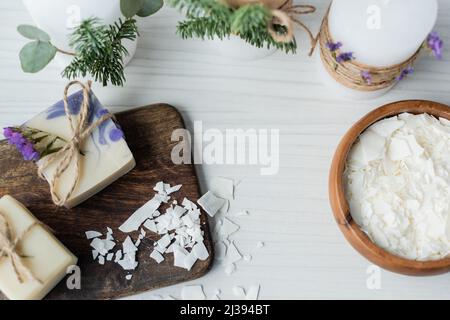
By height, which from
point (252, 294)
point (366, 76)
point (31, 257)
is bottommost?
point (252, 294)

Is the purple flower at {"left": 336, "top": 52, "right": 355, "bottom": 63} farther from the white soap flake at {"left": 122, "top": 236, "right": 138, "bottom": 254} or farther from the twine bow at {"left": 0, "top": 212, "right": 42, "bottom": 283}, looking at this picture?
the twine bow at {"left": 0, "top": 212, "right": 42, "bottom": 283}

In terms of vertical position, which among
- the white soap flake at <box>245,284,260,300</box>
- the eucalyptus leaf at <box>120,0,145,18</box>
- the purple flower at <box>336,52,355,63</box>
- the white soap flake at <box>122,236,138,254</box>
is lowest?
the white soap flake at <box>245,284,260,300</box>

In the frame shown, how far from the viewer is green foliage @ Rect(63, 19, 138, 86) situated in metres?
0.73

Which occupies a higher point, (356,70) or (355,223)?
(356,70)

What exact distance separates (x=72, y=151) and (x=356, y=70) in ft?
1.26

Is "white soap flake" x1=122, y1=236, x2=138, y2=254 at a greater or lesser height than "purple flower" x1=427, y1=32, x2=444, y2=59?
lesser

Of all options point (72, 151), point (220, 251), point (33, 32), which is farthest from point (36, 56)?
point (220, 251)

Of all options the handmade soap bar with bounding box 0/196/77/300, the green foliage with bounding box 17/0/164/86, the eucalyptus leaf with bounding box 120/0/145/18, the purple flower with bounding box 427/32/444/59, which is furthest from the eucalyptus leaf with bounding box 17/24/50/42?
the purple flower with bounding box 427/32/444/59

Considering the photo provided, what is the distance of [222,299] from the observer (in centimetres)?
79

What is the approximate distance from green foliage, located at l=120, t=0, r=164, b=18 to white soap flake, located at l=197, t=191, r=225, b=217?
261 millimetres

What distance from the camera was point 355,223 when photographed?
729mm

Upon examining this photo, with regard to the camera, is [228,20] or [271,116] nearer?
[228,20]

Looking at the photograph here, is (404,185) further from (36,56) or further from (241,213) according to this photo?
(36,56)
